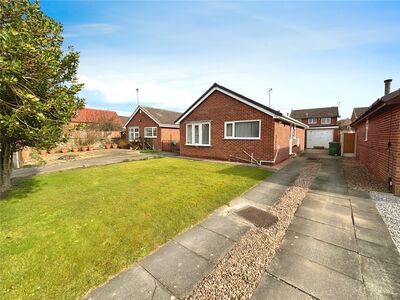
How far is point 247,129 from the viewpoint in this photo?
38.0 ft

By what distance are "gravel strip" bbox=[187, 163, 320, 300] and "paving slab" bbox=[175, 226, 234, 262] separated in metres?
0.15

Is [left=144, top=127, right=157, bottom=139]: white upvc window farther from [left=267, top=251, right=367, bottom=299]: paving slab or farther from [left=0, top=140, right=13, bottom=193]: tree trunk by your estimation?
[left=267, top=251, right=367, bottom=299]: paving slab

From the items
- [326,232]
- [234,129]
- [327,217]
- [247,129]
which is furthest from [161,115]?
[326,232]

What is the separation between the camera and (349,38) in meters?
7.86

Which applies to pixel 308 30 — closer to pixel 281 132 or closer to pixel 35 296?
pixel 281 132

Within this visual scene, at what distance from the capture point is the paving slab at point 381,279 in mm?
2312

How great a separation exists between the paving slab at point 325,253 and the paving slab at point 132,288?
2.18 metres

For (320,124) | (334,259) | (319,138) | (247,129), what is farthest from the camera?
(320,124)

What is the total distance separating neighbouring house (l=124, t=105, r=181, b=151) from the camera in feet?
70.8

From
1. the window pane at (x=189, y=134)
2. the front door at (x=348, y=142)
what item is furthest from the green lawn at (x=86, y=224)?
the front door at (x=348, y=142)

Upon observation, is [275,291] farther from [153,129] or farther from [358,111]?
[358,111]

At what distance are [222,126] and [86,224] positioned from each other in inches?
394

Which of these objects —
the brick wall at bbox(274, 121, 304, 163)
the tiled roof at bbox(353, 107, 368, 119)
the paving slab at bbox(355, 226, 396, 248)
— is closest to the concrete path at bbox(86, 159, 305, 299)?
the paving slab at bbox(355, 226, 396, 248)

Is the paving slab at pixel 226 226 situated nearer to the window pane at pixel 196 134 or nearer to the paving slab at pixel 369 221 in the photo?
the paving slab at pixel 369 221
